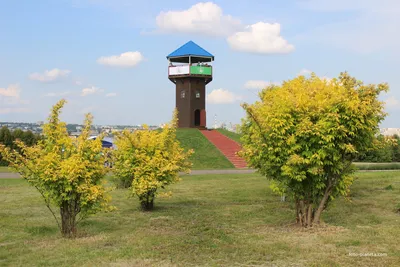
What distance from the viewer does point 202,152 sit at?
35.9 metres

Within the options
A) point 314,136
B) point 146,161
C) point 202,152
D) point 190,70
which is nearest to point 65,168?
point 146,161

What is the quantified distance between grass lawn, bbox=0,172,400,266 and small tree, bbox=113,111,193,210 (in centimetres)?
86

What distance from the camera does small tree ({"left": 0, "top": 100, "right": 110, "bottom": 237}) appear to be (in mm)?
9023

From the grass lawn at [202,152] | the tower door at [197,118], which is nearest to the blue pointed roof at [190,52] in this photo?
the tower door at [197,118]

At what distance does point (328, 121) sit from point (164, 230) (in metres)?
4.76

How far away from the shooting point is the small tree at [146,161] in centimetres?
1269

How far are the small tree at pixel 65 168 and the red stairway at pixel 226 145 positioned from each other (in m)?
24.5

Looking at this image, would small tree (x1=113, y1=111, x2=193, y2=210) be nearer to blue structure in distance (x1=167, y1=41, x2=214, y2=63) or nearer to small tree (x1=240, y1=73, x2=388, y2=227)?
small tree (x1=240, y1=73, x2=388, y2=227)

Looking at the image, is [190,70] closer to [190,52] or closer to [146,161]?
[190,52]

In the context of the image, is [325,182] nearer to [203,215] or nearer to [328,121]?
[328,121]

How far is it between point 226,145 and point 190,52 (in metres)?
12.2

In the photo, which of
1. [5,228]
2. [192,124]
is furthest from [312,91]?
[192,124]

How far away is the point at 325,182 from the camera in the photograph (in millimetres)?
10562

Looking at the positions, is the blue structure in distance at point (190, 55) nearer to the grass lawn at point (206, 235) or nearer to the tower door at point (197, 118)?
the tower door at point (197, 118)
